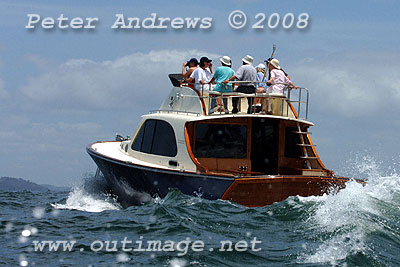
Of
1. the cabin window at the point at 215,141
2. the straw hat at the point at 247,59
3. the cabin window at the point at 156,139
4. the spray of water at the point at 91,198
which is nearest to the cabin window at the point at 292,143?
the cabin window at the point at 215,141

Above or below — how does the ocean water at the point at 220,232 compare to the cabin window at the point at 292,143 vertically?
below

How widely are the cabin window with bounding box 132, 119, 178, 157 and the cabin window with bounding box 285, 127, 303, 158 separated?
2.42m

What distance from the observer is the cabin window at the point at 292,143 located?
13414 millimetres

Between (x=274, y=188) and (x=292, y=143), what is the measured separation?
6.98ft

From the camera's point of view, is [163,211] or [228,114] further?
[228,114]

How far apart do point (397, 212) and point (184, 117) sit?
444 cm

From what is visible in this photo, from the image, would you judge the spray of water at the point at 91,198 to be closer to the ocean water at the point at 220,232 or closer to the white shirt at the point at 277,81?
the ocean water at the point at 220,232

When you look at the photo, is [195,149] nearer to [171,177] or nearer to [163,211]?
[171,177]

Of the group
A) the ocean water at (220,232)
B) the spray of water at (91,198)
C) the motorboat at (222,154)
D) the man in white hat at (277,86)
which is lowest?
the spray of water at (91,198)

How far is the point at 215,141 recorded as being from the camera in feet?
41.8

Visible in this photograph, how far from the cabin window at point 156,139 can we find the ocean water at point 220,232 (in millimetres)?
1175

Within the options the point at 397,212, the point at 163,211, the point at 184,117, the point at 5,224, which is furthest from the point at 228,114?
the point at 5,224

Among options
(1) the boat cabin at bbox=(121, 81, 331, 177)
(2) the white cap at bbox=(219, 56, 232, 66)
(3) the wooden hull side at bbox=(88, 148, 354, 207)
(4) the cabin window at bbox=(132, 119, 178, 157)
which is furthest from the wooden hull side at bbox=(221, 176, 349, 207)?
(2) the white cap at bbox=(219, 56, 232, 66)

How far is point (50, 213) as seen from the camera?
12.5 m
